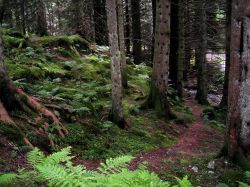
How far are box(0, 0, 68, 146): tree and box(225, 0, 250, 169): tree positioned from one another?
4.00 m

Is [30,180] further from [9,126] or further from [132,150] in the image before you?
[132,150]

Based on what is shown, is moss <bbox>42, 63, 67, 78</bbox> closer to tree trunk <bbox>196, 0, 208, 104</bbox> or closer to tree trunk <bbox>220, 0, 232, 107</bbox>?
tree trunk <bbox>220, 0, 232, 107</bbox>

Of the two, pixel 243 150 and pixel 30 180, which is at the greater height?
pixel 30 180

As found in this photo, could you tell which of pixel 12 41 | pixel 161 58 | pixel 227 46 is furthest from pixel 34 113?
pixel 227 46

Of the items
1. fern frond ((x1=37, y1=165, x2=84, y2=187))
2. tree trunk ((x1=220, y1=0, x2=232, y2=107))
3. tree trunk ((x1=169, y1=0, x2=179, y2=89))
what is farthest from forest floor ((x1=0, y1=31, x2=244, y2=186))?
fern frond ((x1=37, y1=165, x2=84, y2=187))

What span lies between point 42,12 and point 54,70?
19.2 feet

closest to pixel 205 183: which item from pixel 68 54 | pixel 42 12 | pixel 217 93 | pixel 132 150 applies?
pixel 132 150

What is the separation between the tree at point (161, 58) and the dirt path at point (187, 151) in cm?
137

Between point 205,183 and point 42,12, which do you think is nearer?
point 205,183

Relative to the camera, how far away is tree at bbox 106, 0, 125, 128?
9.93m

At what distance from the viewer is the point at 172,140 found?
39.1 ft

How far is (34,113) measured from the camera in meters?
9.18

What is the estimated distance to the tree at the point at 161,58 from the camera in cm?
1333

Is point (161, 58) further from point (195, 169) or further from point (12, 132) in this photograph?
point (12, 132)
